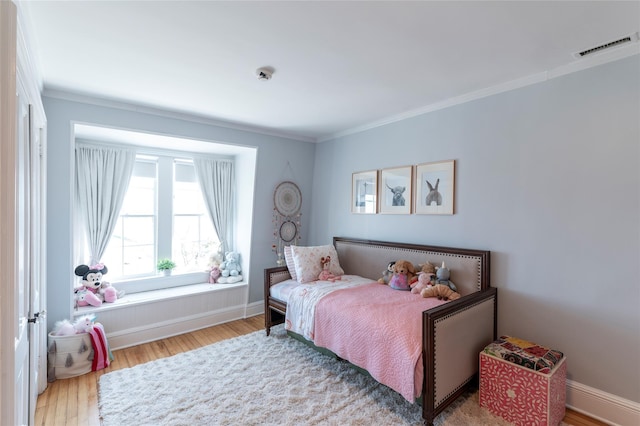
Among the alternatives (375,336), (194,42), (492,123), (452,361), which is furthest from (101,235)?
(492,123)

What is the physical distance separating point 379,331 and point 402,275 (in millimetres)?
909

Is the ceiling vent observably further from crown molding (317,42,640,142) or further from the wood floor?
the wood floor

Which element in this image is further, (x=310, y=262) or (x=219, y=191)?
(x=219, y=191)

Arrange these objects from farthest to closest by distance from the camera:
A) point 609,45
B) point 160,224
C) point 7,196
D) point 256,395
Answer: point 160,224 → point 256,395 → point 609,45 → point 7,196

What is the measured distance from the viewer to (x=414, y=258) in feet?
10.1

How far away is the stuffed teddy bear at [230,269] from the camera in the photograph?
13.2ft

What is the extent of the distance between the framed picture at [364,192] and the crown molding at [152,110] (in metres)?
1.15

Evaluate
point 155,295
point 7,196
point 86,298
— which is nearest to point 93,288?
point 86,298

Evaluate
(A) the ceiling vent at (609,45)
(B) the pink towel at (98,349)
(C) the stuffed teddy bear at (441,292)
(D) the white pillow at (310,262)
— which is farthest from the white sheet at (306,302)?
(A) the ceiling vent at (609,45)

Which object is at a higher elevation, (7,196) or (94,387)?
(7,196)

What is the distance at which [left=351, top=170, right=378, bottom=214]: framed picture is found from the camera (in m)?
3.61

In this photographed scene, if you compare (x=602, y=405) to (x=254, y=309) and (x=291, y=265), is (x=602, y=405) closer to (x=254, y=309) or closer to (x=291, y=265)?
(x=291, y=265)

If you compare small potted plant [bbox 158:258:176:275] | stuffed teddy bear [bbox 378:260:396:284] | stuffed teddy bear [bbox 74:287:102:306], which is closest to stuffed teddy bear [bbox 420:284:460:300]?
stuffed teddy bear [bbox 378:260:396:284]

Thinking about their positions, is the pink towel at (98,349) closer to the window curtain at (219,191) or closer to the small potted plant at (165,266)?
the small potted plant at (165,266)
